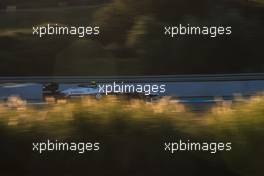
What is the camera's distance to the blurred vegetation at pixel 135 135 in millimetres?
5773

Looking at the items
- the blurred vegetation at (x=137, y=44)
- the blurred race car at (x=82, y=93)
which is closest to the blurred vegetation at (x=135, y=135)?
the blurred race car at (x=82, y=93)

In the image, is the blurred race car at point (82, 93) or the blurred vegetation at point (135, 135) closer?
the blurred vegetation at point (135, 135)

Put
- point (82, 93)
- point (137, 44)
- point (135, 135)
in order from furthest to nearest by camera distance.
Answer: point (137, 44), point (82, 93), point (135, 135)

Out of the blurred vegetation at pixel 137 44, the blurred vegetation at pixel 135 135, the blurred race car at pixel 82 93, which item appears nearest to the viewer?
the blurred vegetation at pixel 135 135

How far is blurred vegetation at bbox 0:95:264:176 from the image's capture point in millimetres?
5773

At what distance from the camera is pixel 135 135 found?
5.80m

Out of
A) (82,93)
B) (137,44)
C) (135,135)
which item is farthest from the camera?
(137,44)

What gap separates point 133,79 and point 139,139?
0.83 metres

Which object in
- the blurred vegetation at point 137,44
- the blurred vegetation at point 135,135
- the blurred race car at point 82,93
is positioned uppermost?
the blurred vegetation at point 137,44

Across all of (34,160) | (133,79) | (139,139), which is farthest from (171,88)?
(34,160)

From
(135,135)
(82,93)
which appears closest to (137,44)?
(82,93)

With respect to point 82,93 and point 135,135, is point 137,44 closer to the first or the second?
point 82,93

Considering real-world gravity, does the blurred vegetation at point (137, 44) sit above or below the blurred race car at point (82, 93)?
above

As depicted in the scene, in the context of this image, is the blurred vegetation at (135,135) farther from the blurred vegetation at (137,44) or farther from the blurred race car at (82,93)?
the blurred vegetation at (137,44)
